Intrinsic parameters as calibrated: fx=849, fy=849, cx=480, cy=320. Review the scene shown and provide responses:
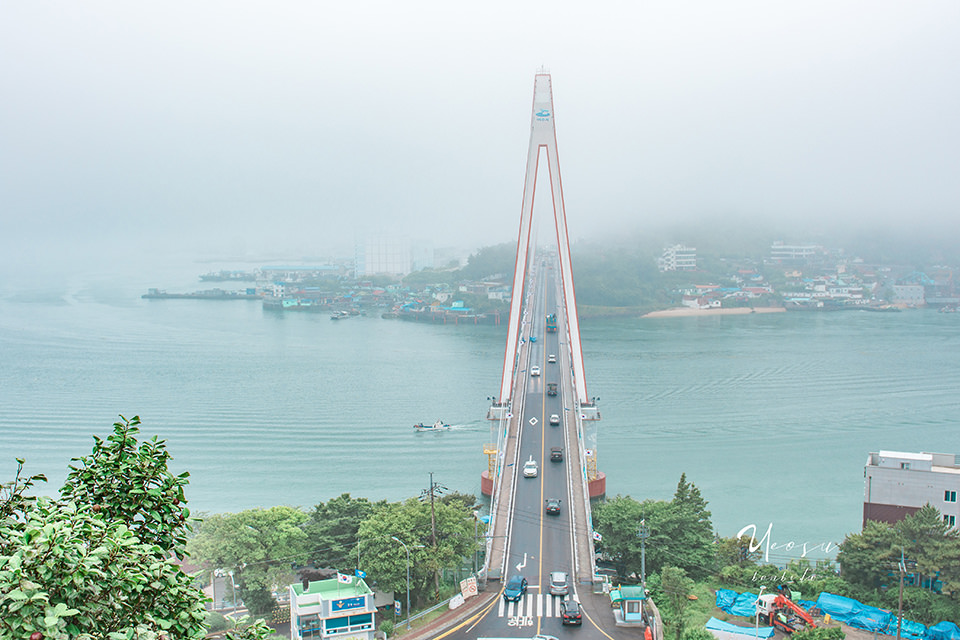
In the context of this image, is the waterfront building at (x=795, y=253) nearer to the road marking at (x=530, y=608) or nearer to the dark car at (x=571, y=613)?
the road marking at (x=530, y=608)

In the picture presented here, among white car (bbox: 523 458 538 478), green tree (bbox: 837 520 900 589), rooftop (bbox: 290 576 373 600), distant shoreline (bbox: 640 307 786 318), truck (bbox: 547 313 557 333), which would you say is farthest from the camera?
distant shoreline (bbox: 640 307 786 318)

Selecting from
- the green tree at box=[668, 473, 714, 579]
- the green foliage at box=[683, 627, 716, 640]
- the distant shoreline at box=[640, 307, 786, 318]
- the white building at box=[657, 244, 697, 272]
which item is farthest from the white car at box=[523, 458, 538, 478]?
the white building at box=[657, 244, 697, 272]

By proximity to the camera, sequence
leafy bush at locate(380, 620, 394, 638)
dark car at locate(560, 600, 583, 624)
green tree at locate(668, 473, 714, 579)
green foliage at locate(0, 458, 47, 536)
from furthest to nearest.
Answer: green tree at locate(668, 473, 714, 579), leafy bush at locate(380, 620, 394, 638), dark car at locate(560, 600, 583, 624), green foliage at locate(0, 458, 47, 536)

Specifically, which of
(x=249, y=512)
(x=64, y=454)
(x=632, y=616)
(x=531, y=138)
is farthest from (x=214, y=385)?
(x=632, y=616)

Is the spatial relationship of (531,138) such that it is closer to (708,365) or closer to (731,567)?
(708,365)

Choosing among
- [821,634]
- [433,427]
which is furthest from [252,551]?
[433,427]

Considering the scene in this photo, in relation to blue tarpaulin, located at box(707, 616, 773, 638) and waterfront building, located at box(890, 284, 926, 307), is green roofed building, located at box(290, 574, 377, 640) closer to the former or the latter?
blue tarpaulin, located at box(707, 616, 773, 638)
